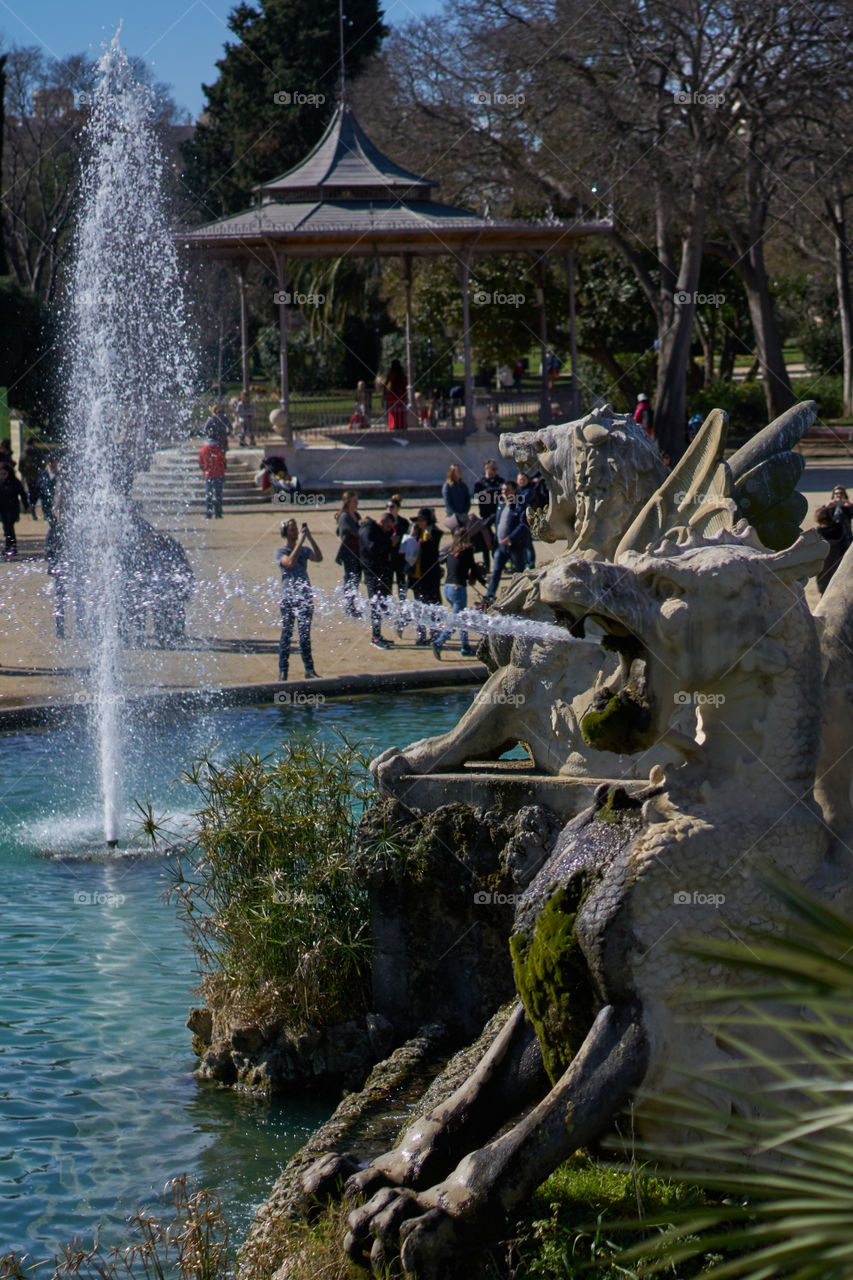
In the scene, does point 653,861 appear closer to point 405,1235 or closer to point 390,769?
point 405,1235

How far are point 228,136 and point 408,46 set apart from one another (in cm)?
1616

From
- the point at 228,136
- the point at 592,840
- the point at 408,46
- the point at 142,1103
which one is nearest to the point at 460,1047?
the point at 142,1103

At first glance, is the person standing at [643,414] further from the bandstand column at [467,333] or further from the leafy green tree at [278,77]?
the leafy green tree at [278,77]

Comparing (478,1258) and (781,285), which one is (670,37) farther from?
(478,1258)

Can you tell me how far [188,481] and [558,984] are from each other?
94.5 ft

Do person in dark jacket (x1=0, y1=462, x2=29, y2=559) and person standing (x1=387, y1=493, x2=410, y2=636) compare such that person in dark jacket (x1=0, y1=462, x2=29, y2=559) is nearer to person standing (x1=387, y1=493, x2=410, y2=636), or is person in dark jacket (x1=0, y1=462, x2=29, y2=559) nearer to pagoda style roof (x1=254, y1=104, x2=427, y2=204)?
person standing (x1=387, y1=493, x2=410, y2=636)

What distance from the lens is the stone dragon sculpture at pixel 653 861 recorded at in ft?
13.1

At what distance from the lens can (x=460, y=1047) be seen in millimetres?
6230

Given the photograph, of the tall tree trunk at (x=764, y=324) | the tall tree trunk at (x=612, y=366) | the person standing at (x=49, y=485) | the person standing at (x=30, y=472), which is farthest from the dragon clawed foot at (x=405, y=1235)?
the tall tree trunk at (x=612, y=366)

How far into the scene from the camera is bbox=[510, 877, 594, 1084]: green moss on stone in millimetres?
4285

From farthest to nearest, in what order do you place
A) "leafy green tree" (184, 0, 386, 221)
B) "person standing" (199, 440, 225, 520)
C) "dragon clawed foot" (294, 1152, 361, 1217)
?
"leafy green tree" (184, 0, 386, 221) → "person standing" (199, 440, 225, 520) → "dragon clawed foot" (294, 1152, 361, 1217)

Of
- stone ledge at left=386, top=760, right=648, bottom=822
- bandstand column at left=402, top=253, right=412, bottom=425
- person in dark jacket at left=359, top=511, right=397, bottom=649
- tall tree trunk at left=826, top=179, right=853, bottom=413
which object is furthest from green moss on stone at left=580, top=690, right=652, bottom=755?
tall tree trunk at left=826, top=179, right=853, bottom=413

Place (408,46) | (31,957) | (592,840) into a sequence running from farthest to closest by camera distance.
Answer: (408,46) → (31,957) → (592,840)

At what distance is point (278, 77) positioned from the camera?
2221 inches
